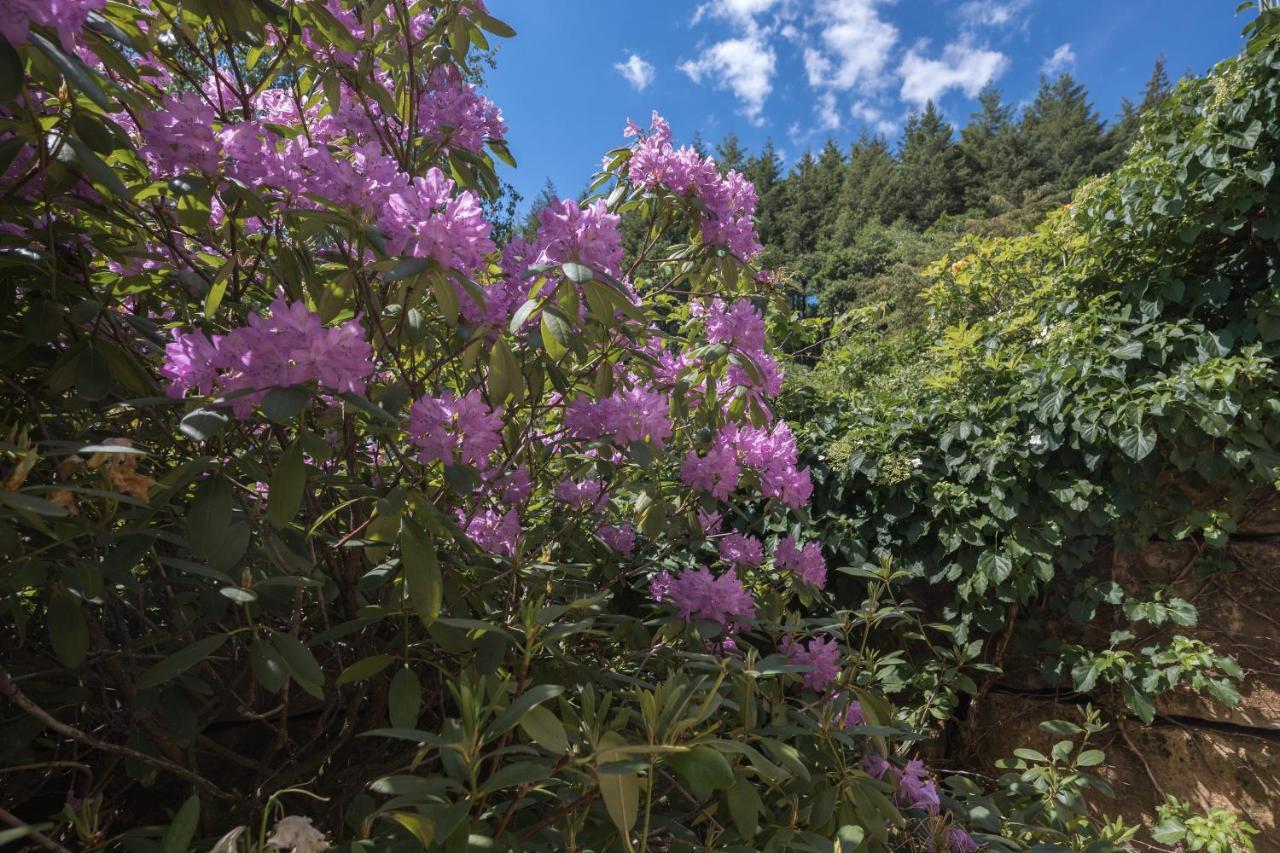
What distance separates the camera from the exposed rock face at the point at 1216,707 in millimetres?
2662

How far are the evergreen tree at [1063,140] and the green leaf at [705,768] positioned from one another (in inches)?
1009

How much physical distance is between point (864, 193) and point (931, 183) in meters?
2.69

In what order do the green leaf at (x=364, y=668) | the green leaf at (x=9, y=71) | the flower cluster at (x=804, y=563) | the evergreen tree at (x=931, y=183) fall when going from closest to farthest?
the green leaf at (x=9, y=71)
the green leaf at (x=364, y=668)
the flower cluster at (x=804, y=563)
the evergreen tree at (x=931, y=183)

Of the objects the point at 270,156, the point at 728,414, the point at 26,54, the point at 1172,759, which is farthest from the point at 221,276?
the point at 1172,759

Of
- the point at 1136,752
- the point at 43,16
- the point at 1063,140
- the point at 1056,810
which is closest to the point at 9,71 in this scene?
the point at 43,16

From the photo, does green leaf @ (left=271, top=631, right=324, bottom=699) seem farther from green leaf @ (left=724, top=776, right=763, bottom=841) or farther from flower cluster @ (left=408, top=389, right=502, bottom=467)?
green leaf @ (left=724, top=776, right=763, bottom=841)

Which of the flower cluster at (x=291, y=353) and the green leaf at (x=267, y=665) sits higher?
the flower cluster at (x=291, y=353)

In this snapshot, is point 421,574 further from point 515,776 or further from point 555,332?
point 555,332

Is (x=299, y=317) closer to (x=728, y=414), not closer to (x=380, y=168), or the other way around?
(x=380, y=168)

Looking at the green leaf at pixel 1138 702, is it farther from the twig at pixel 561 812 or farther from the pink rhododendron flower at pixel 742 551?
the twig at pixel 561 812

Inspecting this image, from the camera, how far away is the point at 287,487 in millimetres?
849

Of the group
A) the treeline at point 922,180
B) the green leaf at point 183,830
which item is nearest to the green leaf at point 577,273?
the green leaf at point 183,830

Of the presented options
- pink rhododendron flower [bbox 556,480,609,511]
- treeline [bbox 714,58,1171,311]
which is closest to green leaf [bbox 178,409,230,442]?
pink rhododendron flower [bbox 556,480,609,511]

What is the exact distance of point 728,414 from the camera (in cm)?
164
